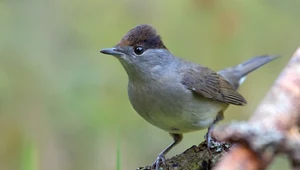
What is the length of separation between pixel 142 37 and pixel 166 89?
0.53m

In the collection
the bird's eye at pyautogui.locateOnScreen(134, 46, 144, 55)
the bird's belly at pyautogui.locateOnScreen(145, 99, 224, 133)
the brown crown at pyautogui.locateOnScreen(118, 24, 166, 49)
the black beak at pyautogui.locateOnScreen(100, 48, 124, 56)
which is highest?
the brown crown at pyautogui.locateOnScreen(118, 24, 166, 49)

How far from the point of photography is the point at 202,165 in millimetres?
2676

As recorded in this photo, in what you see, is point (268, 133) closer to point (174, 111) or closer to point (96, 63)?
point (174, 111)

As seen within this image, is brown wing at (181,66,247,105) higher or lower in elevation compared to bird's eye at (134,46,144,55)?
lower

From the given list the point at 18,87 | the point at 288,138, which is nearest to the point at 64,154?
the point at 18,87

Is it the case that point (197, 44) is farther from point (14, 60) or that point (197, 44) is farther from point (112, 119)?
point (14, 60)

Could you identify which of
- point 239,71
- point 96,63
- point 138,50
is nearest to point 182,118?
point 138,50

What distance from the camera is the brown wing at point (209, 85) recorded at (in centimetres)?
471

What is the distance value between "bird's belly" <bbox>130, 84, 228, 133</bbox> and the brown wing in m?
0.18

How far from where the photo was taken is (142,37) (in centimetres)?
456

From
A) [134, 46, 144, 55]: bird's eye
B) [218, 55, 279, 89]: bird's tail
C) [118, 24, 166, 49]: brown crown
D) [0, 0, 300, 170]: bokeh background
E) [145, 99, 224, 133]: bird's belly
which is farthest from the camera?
[218, 55, 279, 89]: bird's tail

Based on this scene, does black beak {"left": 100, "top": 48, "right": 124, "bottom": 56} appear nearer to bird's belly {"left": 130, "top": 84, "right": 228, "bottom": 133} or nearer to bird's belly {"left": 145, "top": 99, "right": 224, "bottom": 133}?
bird's belly {"left": 130, "top": 84, "right": 228, "bottom": 133}

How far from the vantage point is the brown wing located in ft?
15.5

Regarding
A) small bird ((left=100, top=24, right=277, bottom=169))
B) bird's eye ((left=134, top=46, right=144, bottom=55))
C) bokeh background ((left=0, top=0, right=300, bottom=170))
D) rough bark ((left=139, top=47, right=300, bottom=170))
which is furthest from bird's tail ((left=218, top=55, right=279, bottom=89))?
rough bark ((left=139, top=47, right=300, bottom=170))
